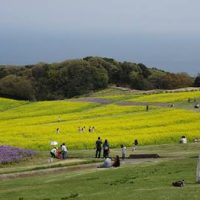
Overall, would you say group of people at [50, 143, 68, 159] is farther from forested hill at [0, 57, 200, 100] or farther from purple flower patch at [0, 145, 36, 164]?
forested hill at [0, 57, 200, 100]

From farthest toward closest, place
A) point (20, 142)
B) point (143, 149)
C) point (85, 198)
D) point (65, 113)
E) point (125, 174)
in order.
A: point (65, 113) < point (20, 142) < point (143, 149) < point (125, 174) < point (85, 198)

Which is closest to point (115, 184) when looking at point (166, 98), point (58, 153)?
point (58, 153)

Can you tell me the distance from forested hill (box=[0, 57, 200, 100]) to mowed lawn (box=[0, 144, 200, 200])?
3903 inches

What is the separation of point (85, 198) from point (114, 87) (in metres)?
111

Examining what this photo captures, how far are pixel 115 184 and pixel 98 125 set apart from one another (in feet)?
132

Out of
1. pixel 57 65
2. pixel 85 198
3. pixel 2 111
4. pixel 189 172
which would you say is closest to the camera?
pixel 85 198

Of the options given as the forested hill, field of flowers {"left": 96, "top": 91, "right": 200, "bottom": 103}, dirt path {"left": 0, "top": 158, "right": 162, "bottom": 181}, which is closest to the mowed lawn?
Result: dirt path {"left": 0, "top": 158, "right": 162, "bottom": 181}

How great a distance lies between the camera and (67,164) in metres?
41.5

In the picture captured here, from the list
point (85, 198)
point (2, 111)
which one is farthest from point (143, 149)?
point (2, 111)

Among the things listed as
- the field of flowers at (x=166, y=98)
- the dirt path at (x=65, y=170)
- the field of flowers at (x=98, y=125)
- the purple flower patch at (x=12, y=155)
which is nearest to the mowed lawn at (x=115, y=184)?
the dirt path at (x=65, y=170)

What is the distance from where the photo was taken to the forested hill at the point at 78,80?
139 metres

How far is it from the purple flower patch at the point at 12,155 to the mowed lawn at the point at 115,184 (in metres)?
5.40

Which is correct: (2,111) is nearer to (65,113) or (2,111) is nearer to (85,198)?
(65,113)

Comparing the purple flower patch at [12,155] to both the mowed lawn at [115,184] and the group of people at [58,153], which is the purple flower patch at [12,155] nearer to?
the group of people at [58,153]
